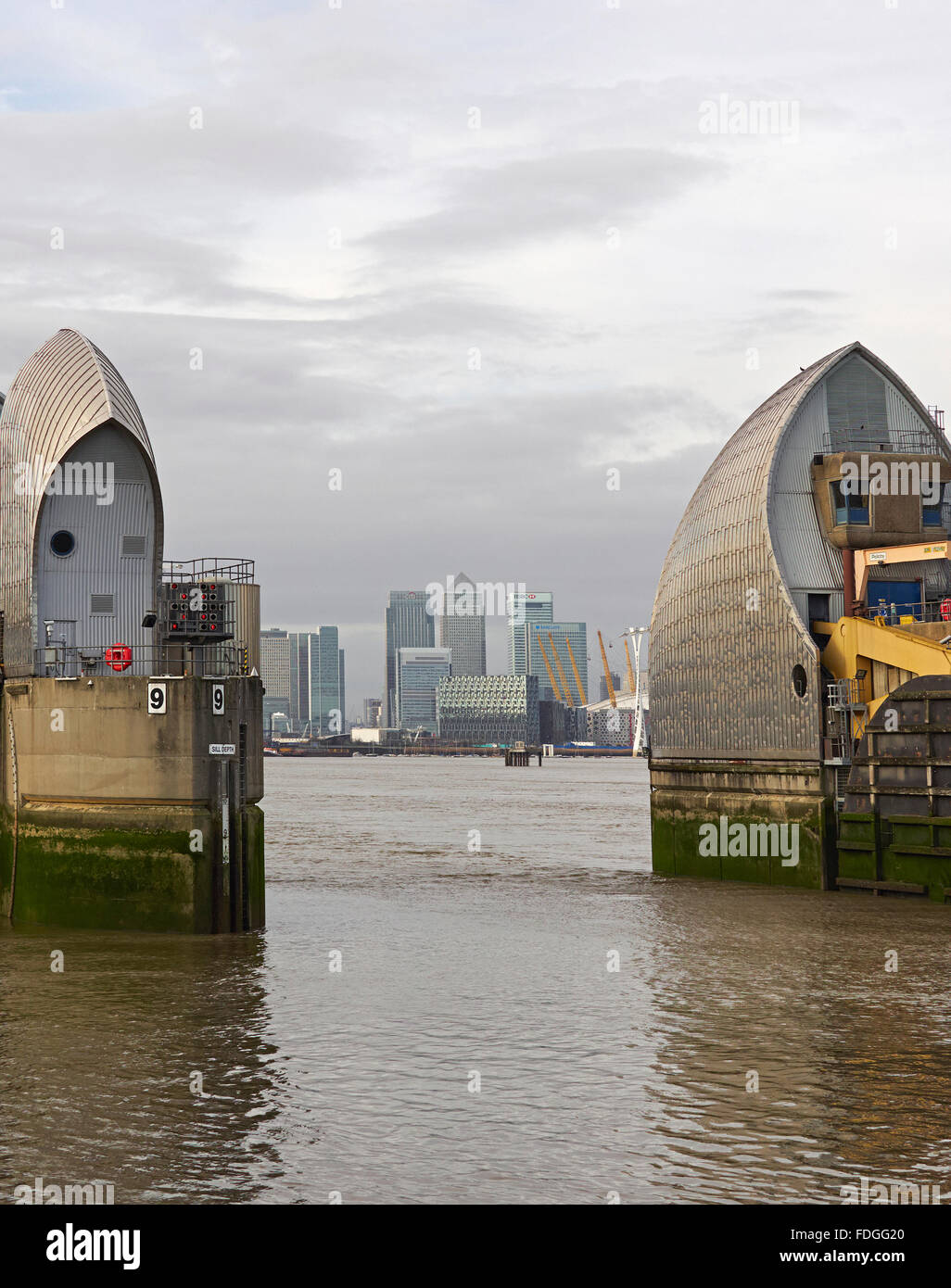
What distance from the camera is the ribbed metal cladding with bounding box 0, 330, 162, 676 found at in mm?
41125

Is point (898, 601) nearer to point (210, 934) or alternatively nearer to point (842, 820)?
point (842, 820)

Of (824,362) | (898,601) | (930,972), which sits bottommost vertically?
(930,972)

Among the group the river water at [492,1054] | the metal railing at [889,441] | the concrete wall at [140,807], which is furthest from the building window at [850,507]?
the concrete wall at [140,807]

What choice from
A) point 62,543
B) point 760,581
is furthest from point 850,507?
point 62,543

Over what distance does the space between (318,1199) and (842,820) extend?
29775 millimetres

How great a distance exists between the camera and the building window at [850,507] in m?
47.7

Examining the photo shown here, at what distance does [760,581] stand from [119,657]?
69.4 ft

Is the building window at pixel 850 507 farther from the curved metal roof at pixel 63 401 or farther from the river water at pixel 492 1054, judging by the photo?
the curved metal roof at pixel 63 401

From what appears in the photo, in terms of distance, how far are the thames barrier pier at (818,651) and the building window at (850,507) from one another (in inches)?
2.0

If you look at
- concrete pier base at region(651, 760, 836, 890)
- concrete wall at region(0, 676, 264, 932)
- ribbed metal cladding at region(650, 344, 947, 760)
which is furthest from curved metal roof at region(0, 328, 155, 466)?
concrete pier base at region(651, 760, 836, 890)

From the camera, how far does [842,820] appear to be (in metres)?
43.5

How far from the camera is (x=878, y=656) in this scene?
1735 inches
